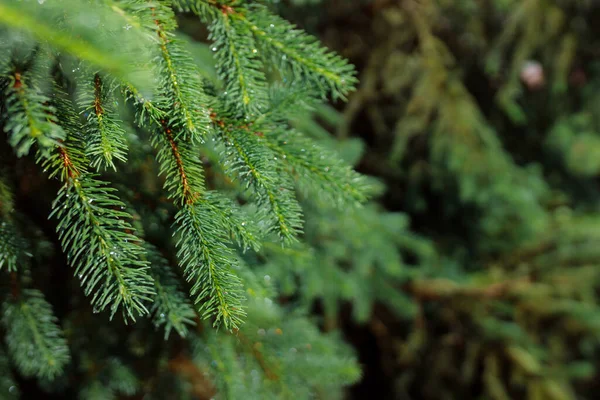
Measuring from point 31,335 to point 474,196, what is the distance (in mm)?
2000

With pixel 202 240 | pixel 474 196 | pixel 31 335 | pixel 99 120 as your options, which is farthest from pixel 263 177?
pixel 474 196

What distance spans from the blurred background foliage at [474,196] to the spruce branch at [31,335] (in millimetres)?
1127

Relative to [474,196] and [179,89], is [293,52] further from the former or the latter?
[474,196]

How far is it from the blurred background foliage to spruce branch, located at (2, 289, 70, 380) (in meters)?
1.13

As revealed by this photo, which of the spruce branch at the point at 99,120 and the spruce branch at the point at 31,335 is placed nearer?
the spruce branch at the point at 99,120

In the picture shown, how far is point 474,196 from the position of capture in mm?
2256

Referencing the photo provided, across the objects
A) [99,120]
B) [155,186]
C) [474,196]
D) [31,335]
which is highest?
[99,120]

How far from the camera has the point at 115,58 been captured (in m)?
0.47

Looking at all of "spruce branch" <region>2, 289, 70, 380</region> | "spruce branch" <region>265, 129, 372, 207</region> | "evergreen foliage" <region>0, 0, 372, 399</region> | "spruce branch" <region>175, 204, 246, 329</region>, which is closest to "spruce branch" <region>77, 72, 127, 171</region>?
"evergreen foliage" <region>0, 0, 372, 399</region>

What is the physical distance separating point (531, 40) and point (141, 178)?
2.21m

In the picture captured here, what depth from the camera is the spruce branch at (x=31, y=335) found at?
0.85 meters

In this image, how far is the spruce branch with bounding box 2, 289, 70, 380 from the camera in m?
0.85

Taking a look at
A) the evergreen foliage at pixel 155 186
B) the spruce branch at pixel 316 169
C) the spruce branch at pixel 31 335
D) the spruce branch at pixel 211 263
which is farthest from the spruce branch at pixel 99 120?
the spruce branch at pixel 31 335

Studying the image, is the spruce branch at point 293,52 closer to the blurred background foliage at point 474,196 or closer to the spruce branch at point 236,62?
the spruce branch at point 236,62
